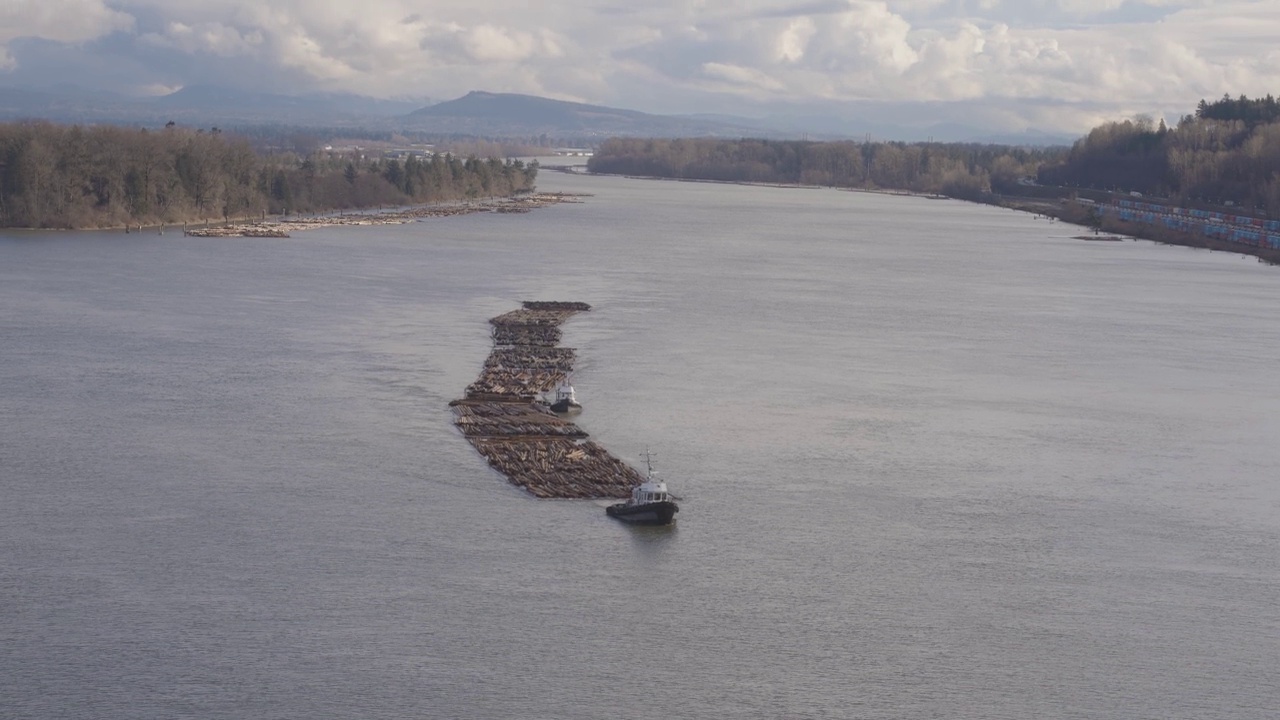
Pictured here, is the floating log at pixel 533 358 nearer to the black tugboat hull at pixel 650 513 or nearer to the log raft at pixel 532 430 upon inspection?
the log raft at pixel 532 430

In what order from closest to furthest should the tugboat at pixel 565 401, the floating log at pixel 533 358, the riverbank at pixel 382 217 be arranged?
the tugboat at pixel 565 401
the floating log at pixel 533 358
the riverbank at pixel 382 217

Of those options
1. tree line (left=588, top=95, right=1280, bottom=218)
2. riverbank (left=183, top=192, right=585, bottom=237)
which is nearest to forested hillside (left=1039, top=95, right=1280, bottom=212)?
tree line (left=588, top=95, right=1280, bottom=218)

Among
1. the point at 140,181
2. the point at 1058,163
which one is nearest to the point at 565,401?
the point at 140,181

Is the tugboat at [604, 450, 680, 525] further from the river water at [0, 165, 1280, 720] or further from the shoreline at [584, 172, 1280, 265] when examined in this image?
the shoreline at [584, 172, 1280, 265]

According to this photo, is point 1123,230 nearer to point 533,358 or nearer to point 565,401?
point 533,358

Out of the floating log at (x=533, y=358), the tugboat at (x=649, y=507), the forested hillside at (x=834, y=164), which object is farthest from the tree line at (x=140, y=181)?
the forested hillside at (x=834, y=164)
